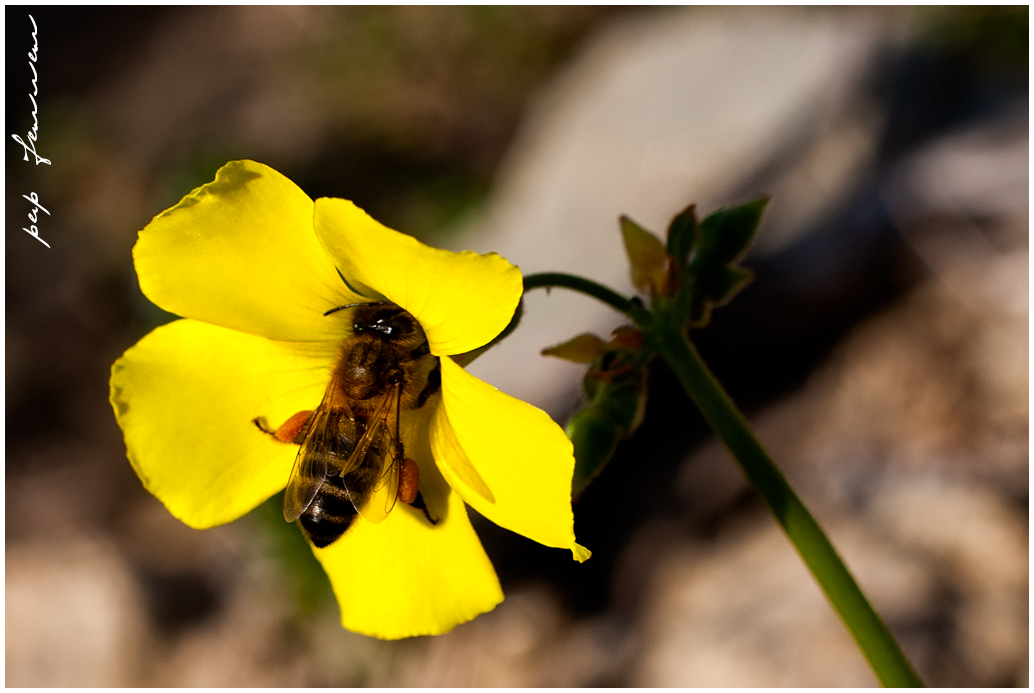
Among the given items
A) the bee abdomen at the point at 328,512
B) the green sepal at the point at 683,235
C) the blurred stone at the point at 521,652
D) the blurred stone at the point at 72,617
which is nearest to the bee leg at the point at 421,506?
the bee abdomen at the point at 328,512

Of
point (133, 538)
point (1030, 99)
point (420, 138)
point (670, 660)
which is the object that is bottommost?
point (133, 538)

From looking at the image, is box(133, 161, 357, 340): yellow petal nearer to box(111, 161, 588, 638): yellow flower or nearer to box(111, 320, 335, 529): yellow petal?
box(111, 161, 588, 638): yellow flower

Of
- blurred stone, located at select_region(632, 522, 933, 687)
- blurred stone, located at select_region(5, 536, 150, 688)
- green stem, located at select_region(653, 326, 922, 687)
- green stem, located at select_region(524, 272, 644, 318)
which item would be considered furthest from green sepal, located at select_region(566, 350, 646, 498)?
blurred stone, located at select_region(5, 536, 150, 688)

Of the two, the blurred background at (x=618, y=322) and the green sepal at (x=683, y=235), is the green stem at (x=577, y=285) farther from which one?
the blurred background at (x=618, y=322)

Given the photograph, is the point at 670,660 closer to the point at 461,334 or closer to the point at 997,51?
the point at 461,334

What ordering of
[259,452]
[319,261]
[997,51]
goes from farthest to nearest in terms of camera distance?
[997,51], [259,452], [319,261]

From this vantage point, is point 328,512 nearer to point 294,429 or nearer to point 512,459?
point 294,429

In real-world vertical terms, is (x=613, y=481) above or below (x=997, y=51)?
below

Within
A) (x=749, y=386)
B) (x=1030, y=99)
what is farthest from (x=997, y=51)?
(x=749, y=386)
